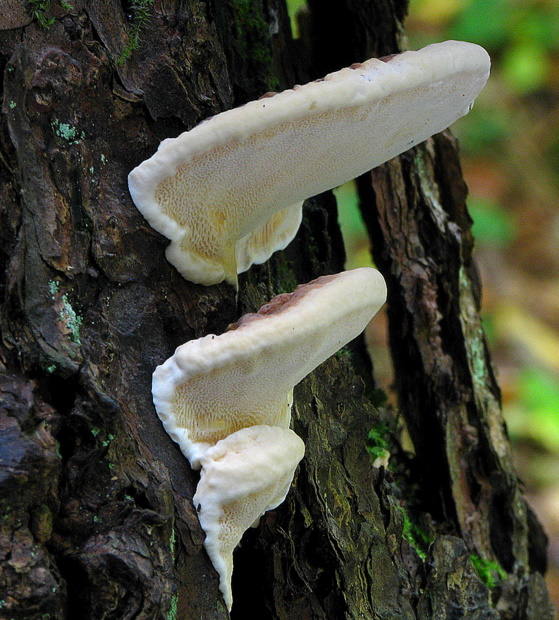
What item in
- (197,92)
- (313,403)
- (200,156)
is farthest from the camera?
(313,403)

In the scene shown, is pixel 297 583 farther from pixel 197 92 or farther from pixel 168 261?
pixel 197 92

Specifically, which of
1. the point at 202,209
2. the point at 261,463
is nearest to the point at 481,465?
the point at 261,463

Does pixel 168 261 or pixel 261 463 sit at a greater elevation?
pixel 168 261

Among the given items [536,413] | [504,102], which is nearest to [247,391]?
[536,413]

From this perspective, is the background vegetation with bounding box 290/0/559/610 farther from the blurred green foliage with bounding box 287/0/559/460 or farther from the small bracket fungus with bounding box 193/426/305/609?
the small bracket fungus with bounding box 193/426/305/609

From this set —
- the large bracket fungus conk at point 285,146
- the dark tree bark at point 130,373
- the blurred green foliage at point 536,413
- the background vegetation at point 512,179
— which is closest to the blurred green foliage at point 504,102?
the background vegetation at point 512,179
